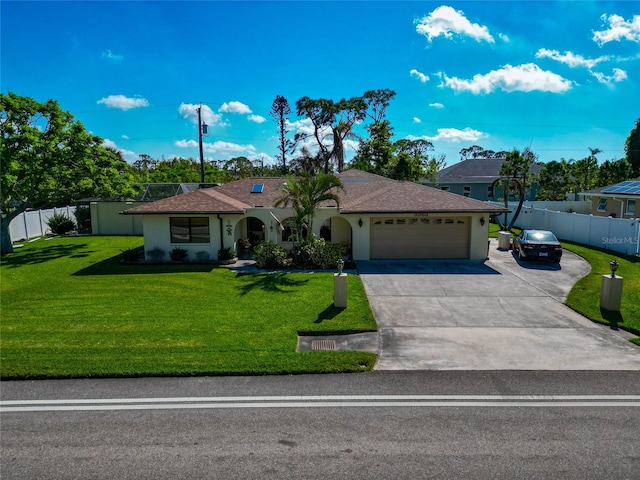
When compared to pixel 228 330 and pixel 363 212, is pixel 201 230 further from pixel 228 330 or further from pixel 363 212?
pixel 228 330

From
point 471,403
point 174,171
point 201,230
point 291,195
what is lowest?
point 471,403

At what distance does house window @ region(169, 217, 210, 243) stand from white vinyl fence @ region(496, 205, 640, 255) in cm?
2008

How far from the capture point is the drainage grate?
9705 millimetres

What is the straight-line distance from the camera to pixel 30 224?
89.6 feet

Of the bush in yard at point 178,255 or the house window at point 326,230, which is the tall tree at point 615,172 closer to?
the house window at point 326,230

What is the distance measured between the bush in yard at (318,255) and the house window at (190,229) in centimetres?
463

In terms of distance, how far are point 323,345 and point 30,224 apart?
2606cm

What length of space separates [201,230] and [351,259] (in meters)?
7.33

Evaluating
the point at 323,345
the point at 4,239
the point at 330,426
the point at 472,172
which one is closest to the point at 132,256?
the point at 4,239

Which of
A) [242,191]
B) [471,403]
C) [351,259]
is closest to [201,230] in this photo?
[242,191]

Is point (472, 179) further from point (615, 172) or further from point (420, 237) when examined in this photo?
point (420, 237)

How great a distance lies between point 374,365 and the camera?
8.74 meters

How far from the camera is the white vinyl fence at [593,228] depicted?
779 inches

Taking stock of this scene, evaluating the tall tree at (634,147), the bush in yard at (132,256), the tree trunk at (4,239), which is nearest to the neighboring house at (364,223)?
the bush in yard at (132,256)
